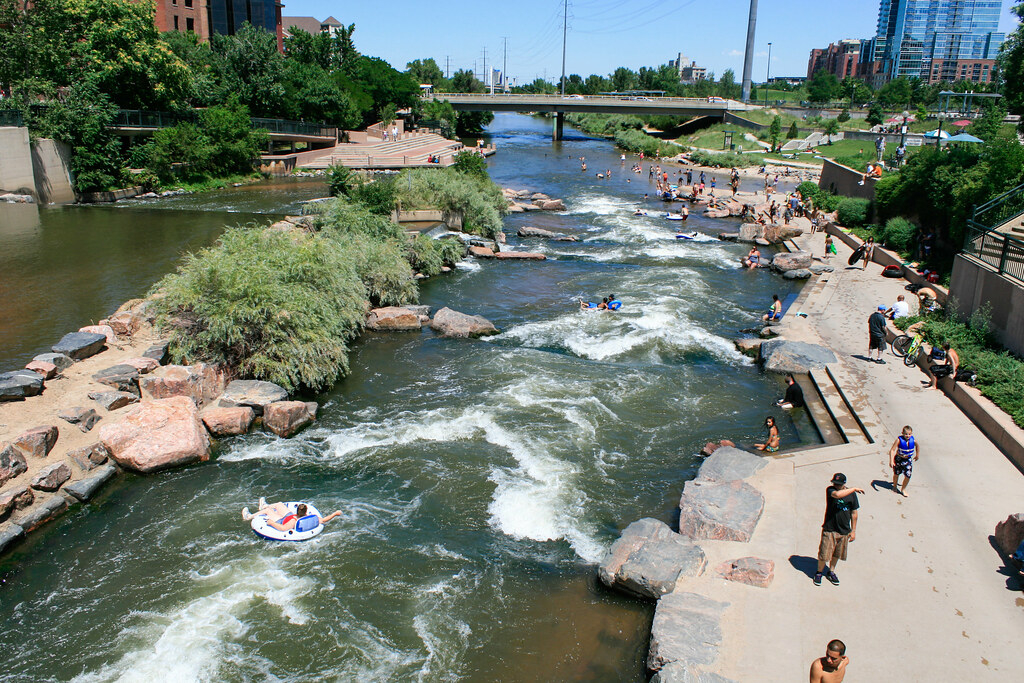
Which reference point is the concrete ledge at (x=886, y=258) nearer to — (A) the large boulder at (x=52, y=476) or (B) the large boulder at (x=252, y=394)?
(B) the large boulder at (x=252, y=394)

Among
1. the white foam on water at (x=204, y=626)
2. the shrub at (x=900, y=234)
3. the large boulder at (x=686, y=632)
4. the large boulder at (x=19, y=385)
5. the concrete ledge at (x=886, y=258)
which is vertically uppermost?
the shrub at (x=900, y=234)

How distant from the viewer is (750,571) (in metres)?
10.9

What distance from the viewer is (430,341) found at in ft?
76.0

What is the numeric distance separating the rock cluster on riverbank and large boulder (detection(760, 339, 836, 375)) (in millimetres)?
6875

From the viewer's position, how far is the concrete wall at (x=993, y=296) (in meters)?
17.8

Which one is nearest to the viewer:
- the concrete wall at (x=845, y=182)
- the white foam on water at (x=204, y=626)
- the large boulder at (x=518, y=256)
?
the white foam on water at (x=204, y=626)

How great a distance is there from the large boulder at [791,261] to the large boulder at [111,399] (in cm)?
2721

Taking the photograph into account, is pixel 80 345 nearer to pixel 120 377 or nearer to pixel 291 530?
pixel 120 377

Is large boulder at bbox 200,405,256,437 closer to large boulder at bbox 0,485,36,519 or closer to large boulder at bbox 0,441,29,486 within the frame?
large boulder at bbox 0,441,29,486

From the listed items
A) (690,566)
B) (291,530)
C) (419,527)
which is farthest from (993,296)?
(291,530)

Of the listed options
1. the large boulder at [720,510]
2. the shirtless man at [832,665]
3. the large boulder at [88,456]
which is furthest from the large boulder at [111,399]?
the shirtless man at [832,665]

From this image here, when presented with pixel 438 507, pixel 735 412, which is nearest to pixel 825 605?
pixel 438 507

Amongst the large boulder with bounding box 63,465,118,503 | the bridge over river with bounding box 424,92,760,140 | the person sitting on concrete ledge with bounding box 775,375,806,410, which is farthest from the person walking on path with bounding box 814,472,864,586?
the bridge over river with bounding box 424,92,760,140

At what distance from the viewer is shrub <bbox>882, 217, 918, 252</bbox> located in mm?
32094
